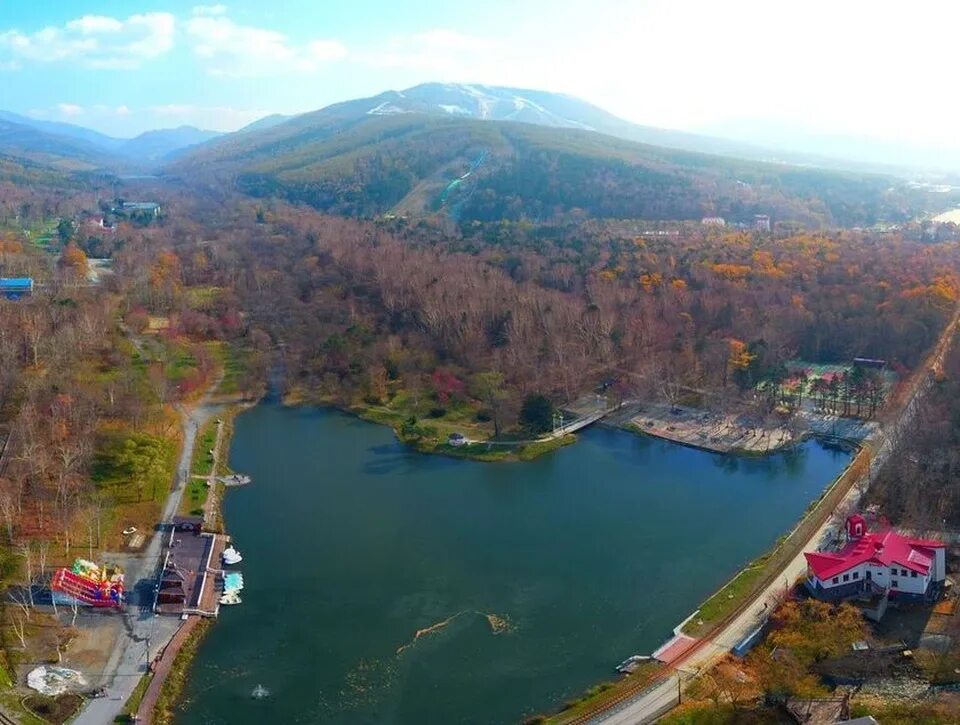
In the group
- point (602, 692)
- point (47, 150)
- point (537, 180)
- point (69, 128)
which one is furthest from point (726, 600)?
point (69, 128)

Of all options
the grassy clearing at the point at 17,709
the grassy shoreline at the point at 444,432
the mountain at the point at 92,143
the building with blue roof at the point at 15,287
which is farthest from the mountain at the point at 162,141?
the grassy clearing at the point at 17,709

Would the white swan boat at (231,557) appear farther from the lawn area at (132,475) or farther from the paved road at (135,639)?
the lawn area at (132,475)

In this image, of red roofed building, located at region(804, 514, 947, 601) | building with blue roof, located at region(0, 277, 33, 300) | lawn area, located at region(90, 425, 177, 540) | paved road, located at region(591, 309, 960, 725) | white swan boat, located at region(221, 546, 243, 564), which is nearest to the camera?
paved road, located at region(591, 309, 960, 725)

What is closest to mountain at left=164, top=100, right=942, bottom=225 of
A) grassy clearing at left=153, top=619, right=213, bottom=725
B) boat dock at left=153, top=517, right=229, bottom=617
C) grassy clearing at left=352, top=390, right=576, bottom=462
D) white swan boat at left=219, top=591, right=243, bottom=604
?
grassy clearing at left=352, top=390, right=576, bottom=462

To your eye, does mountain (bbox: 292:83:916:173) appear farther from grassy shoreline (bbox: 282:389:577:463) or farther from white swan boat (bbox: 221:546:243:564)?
white swan boat (bbox: 221:546:243:564)

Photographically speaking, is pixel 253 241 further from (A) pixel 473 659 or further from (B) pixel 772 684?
(B) pixel 772 684
